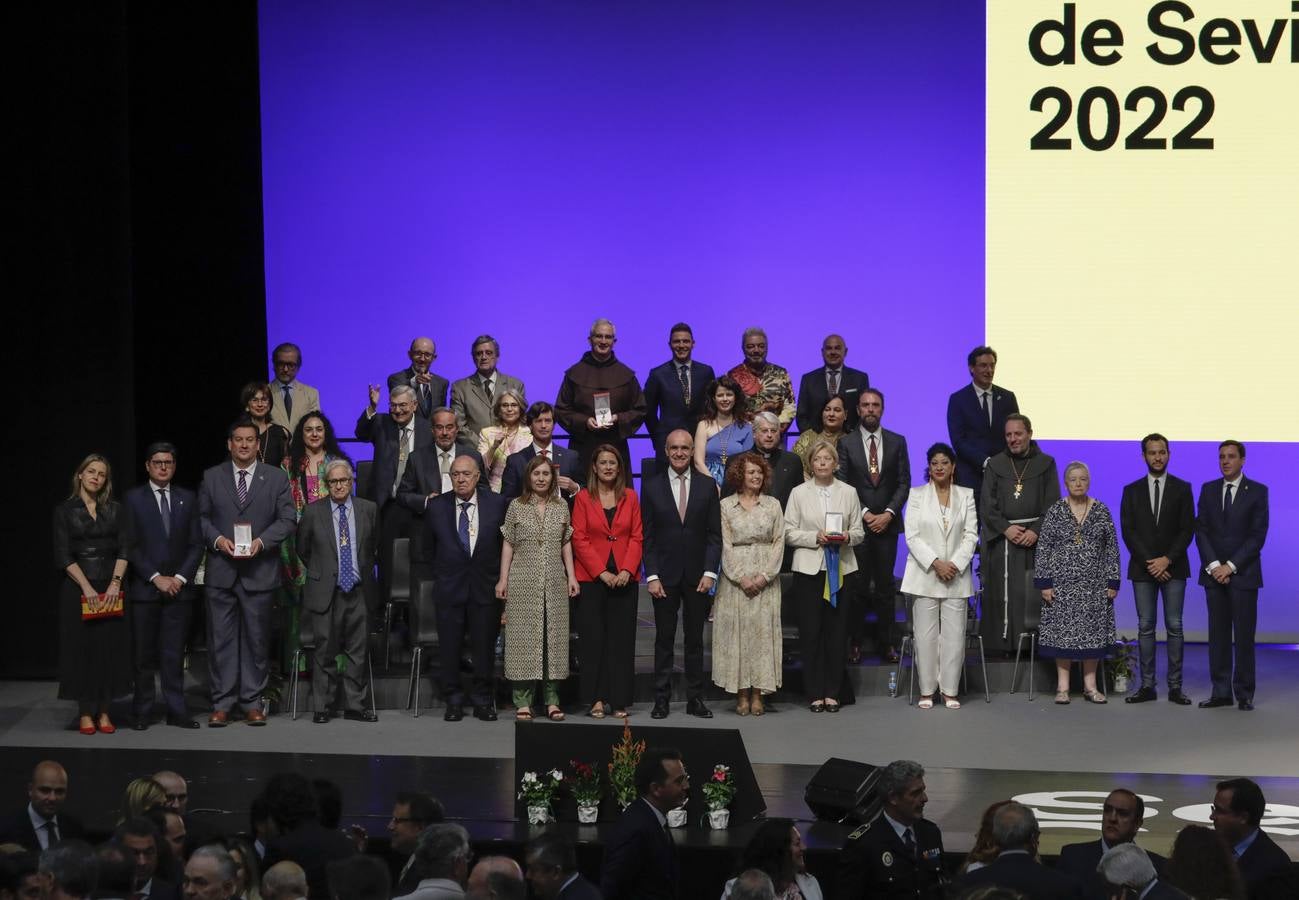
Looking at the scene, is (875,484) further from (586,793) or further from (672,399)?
(586,793)

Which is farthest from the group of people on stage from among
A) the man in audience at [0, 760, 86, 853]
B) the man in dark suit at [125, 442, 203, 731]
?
the man in audience at [0, 760, 86, 853]

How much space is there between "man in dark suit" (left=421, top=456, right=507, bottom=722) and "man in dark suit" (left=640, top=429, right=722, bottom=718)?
0.80 meters

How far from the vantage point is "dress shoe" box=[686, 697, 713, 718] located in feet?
29.5

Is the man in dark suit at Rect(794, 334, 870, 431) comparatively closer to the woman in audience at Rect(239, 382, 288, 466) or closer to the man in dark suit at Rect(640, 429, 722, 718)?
the man in dark suit at Rect(640, 429, 722, 718)

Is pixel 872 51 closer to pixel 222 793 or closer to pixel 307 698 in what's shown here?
pixel 307 698

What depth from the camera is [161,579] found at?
8.73m

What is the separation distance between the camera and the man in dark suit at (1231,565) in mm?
9258

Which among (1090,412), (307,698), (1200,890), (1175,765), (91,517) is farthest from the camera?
(1090,412)

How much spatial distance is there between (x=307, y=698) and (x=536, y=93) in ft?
14.3

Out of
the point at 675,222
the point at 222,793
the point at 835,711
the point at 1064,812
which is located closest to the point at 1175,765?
the point at 1064,812

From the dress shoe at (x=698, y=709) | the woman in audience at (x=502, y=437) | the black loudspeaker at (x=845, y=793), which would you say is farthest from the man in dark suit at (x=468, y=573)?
the black loudspeaker at (x=845, y=793)

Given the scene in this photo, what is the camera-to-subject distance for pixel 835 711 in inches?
358

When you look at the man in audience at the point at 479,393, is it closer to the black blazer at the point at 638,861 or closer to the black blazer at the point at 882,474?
the black blazer at the point at 882,474

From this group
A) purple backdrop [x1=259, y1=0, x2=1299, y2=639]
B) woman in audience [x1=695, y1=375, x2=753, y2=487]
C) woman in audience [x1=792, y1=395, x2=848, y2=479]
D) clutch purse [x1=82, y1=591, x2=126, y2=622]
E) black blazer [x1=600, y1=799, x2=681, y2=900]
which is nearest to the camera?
black blazer [x1=600, y1=799, x2=681, y2=900]
